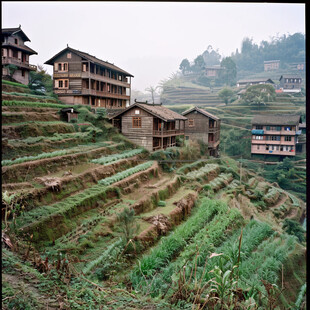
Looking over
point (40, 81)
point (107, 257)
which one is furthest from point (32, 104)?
point (107, 257)

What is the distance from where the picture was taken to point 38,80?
13.1 ft

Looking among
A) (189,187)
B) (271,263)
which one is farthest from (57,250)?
(271,263)

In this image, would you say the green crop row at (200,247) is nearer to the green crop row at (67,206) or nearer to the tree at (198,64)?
the green crop row at (67,206)

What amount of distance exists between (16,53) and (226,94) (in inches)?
122

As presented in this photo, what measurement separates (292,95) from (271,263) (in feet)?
7.76

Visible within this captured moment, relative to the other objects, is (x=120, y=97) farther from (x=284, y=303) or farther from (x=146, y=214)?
(x=284, y=303)

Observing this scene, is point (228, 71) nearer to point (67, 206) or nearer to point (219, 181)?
point (219, 181)

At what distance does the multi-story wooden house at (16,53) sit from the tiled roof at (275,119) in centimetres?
335

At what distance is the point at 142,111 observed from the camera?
4.29m

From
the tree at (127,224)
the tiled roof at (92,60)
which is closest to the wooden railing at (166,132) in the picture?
the tiled roof at (92,60)

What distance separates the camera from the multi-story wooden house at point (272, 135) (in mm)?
→ 3938

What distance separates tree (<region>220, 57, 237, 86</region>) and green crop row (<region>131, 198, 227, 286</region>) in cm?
196

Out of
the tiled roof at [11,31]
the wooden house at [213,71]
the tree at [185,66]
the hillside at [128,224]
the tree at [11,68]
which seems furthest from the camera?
the wooden house at [213,71]

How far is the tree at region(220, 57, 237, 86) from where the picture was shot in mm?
4395
